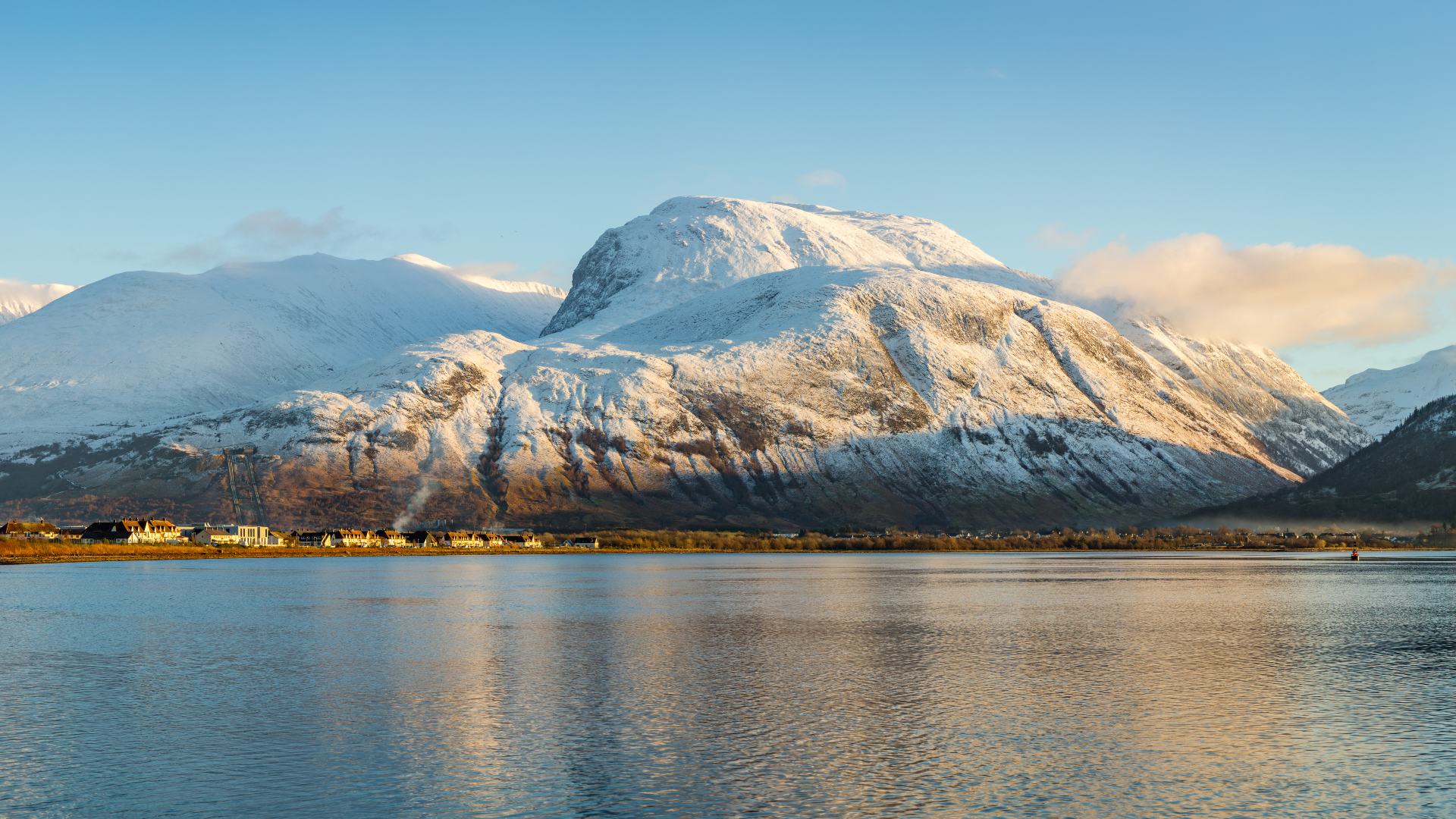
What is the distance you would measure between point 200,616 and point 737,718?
69.1m

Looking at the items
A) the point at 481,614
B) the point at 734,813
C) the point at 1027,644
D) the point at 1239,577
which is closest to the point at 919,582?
the point at 1239,577

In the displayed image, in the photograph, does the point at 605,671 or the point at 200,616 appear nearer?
the point at 605,671

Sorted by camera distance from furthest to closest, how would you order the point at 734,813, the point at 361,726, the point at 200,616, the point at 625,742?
the point at 200,616 → the point at 361,726 → the point at 625,742 → the point at 734,813

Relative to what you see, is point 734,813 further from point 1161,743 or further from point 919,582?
point 919,582

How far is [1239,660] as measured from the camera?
7612 cm

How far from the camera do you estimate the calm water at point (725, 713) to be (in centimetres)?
4088

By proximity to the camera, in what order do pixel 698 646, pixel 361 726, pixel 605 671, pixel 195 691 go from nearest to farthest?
pixel 361 726, pixel 195 691, pixel 605 671, pixel 698 646

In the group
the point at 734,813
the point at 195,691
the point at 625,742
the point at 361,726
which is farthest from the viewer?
the point at 195,691

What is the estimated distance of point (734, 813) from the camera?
38.1 metres

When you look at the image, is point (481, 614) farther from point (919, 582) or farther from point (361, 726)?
point (919, 582)

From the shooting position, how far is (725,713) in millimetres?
56750

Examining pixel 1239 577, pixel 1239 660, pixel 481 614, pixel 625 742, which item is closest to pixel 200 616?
pixel 481 614

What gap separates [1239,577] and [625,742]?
500 feet

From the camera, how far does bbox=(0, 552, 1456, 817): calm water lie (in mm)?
40875
